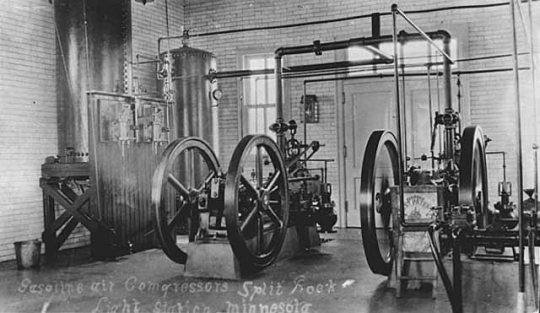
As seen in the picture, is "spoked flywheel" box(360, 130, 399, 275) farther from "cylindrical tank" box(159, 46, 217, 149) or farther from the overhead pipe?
"cylindrical tank" box(159, 46, 217, 149)

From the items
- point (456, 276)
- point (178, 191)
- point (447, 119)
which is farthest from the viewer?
point (447, 119)

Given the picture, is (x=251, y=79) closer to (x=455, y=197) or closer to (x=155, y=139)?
(x=155, y=139)

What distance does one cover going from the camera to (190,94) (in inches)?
317

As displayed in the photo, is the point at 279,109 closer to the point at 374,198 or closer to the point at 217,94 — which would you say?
the point at 217,94

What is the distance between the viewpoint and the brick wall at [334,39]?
25.2ft

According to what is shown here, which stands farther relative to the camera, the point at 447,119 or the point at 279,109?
the point at 279,109

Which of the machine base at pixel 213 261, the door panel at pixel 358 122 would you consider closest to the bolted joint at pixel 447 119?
the door panel at pixel 358 122

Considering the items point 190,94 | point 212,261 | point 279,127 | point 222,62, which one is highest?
point 222,62

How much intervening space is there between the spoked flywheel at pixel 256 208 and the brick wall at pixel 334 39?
280 cm

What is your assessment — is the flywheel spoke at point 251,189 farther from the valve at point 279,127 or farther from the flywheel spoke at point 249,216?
the valve at point 279,127

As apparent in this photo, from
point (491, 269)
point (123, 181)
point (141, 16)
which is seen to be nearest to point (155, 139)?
point (123, 181)

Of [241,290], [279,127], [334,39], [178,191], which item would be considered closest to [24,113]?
[178,191]

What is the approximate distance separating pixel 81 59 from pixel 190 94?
1.94 meters

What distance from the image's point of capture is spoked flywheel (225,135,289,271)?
4797 millimetres
